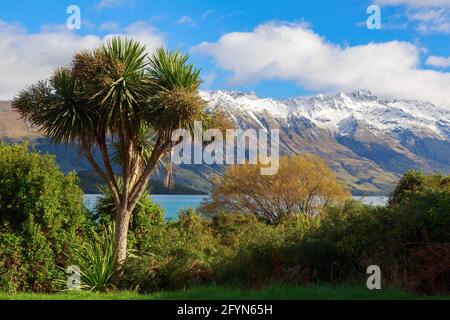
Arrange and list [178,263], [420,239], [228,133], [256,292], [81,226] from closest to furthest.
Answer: [256,292] → [420,239] → [178,263] → [228,133] → [81,226]

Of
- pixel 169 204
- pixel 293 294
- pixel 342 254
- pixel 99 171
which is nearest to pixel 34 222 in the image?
pixel 99 171

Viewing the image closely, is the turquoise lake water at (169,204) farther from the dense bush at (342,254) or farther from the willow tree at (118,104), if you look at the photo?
the dense bush at (342,254)

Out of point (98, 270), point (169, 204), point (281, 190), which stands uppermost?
point (169, 204)

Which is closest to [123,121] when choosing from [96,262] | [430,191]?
[96,262]

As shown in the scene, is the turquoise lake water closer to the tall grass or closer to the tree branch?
the tree branch

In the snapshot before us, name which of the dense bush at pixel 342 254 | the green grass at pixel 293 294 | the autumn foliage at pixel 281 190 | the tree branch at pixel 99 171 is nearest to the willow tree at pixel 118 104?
Result: the tree branch at pixel 99 171

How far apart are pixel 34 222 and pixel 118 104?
239 inches

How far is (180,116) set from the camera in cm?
1603

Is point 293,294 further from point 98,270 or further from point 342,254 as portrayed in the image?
point 98,270

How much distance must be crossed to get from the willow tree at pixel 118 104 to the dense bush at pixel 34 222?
9.68 ft

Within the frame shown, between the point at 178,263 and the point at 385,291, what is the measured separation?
21.8ft

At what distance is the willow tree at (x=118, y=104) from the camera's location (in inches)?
646

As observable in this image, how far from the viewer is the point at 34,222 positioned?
1947cm
